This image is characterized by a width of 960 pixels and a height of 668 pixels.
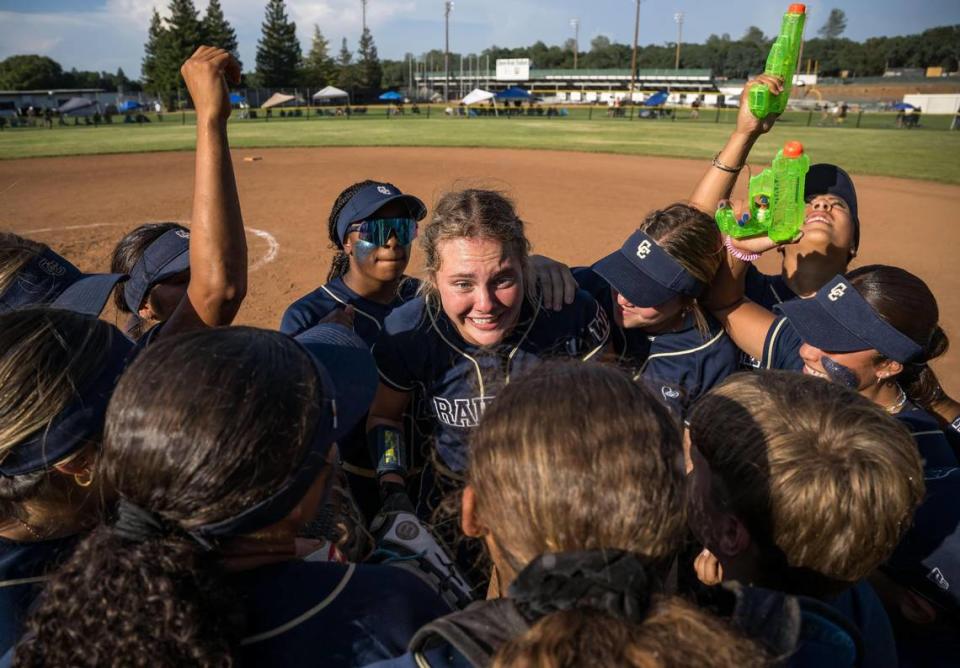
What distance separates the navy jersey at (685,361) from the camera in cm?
306

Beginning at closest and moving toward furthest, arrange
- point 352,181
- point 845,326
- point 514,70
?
point 845,326 → point 352,181 → point 514,70

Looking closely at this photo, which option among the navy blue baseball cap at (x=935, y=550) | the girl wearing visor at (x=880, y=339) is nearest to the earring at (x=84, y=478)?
the navy blue baseball cap at (x=935, y=550)

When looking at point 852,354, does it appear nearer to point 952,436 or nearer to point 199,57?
point 952,436

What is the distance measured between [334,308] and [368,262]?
1.32ft

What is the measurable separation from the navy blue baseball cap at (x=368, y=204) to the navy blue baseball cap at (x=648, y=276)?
1.69 meters

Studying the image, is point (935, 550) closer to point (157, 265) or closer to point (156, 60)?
point (157, 265)

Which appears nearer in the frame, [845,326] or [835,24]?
[845,326]

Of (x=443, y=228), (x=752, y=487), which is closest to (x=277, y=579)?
(x=752, y=487)

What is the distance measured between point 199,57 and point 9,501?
1651 mm

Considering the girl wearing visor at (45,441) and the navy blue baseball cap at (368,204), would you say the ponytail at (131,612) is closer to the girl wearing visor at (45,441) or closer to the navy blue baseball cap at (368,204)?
the girl wearing visor at (45,441)

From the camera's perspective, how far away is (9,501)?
1707 mm

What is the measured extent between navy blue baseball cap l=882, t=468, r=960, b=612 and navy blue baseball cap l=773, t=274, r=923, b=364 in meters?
0.61

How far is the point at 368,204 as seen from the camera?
13.4 feet

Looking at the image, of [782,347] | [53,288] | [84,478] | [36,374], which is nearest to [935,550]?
[782,347]
